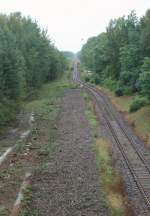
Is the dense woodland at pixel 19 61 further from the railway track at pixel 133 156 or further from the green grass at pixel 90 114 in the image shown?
the railway track at pixel 133 156

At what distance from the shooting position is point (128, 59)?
204ft

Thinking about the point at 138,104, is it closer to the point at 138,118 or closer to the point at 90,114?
the point at 138,118

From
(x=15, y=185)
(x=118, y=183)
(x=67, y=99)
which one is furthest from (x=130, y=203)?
(x=67, y=99)

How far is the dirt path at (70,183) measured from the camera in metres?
18.2

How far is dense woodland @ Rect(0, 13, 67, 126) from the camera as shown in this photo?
1618 inches

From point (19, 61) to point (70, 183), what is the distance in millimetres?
27538

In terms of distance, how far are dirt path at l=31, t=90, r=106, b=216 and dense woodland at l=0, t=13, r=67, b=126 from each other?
32.1 ft

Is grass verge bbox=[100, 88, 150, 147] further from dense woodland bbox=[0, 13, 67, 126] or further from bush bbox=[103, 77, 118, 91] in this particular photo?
bush bbox=[103, 77, 118, 91]

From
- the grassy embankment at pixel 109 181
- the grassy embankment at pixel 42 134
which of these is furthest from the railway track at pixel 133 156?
the grassy embankment at pixel 42 134

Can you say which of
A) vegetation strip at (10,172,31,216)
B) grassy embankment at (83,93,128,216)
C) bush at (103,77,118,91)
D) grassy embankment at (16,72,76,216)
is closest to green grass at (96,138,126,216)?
grassy embankment at (83,93,128,216)

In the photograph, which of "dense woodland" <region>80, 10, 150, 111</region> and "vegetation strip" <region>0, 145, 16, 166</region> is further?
"dense woodland" <region>80, 10, 150, 111</region>

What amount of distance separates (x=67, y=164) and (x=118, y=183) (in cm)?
447

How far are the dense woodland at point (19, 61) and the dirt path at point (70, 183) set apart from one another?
9773mm

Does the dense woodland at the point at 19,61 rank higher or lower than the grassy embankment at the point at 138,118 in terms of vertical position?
higher
